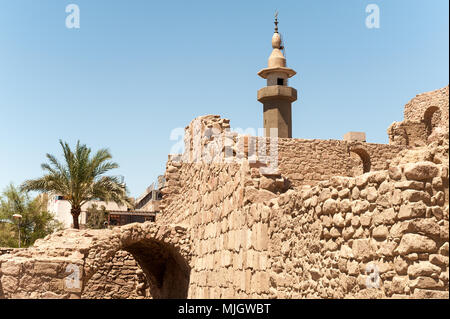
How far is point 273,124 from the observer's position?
2628cm

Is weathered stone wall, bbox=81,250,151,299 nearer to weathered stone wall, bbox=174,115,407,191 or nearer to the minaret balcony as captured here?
weathered stone wall, bbox=174,115,407,191

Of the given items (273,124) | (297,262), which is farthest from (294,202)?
(273,124)

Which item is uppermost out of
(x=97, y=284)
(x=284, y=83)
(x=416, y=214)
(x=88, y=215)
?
(x=284, y=83)

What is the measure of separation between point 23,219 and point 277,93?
16.8 meters

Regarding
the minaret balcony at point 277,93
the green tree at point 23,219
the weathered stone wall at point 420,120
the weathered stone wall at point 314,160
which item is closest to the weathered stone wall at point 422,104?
the weathered stone wall at point 420,120

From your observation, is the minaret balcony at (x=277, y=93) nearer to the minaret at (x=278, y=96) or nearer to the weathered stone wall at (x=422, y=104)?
the minaret at (x=278, y=96)

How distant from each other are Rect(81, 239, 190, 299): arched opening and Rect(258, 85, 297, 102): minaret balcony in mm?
12343

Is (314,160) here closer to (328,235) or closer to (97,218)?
(328,235)

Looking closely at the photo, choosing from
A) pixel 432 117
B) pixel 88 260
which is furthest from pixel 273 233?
pixel 432 117

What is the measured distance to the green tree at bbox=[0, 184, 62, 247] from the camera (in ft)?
103

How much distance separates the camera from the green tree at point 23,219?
3138 centimetres

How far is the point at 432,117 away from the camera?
2025 centimetres

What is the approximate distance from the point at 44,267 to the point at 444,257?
6.03 m

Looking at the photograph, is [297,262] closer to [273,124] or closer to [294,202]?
[294,202]
